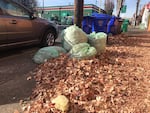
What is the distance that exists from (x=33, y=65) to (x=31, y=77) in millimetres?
893

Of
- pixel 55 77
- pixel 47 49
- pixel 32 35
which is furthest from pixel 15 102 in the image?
pixel 32 35

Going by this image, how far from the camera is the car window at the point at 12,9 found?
17.5 feet

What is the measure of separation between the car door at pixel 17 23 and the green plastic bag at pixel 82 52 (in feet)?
5.59

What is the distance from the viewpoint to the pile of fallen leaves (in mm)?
2998

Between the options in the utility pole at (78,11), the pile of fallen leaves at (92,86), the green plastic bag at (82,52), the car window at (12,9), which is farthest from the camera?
the utility pole at (78,11)

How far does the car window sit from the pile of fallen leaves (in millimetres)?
1843

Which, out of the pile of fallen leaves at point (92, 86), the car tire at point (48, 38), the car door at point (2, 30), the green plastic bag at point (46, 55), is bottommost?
the pile of fallen leaves at point (92, 86)

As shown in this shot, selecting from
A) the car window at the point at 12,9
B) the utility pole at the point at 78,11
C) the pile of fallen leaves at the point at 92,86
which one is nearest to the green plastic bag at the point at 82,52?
the pile of fallen leaves at the point at 92,86

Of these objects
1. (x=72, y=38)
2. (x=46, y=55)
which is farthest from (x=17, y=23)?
(x=72, y=38)

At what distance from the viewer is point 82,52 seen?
5082 mm

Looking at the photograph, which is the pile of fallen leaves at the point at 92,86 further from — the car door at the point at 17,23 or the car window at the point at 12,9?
the car window at the point at 12,9

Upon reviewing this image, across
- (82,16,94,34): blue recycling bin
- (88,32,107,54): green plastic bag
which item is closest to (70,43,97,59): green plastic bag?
(88,32,107,54): green plastic bag

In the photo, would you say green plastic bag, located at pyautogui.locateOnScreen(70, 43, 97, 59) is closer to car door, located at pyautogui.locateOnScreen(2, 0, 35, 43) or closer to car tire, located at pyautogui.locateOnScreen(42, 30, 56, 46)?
car door, located at pyautogui.locateOnScreen(2, 0, 35, 43)

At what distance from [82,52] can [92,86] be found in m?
1.62
